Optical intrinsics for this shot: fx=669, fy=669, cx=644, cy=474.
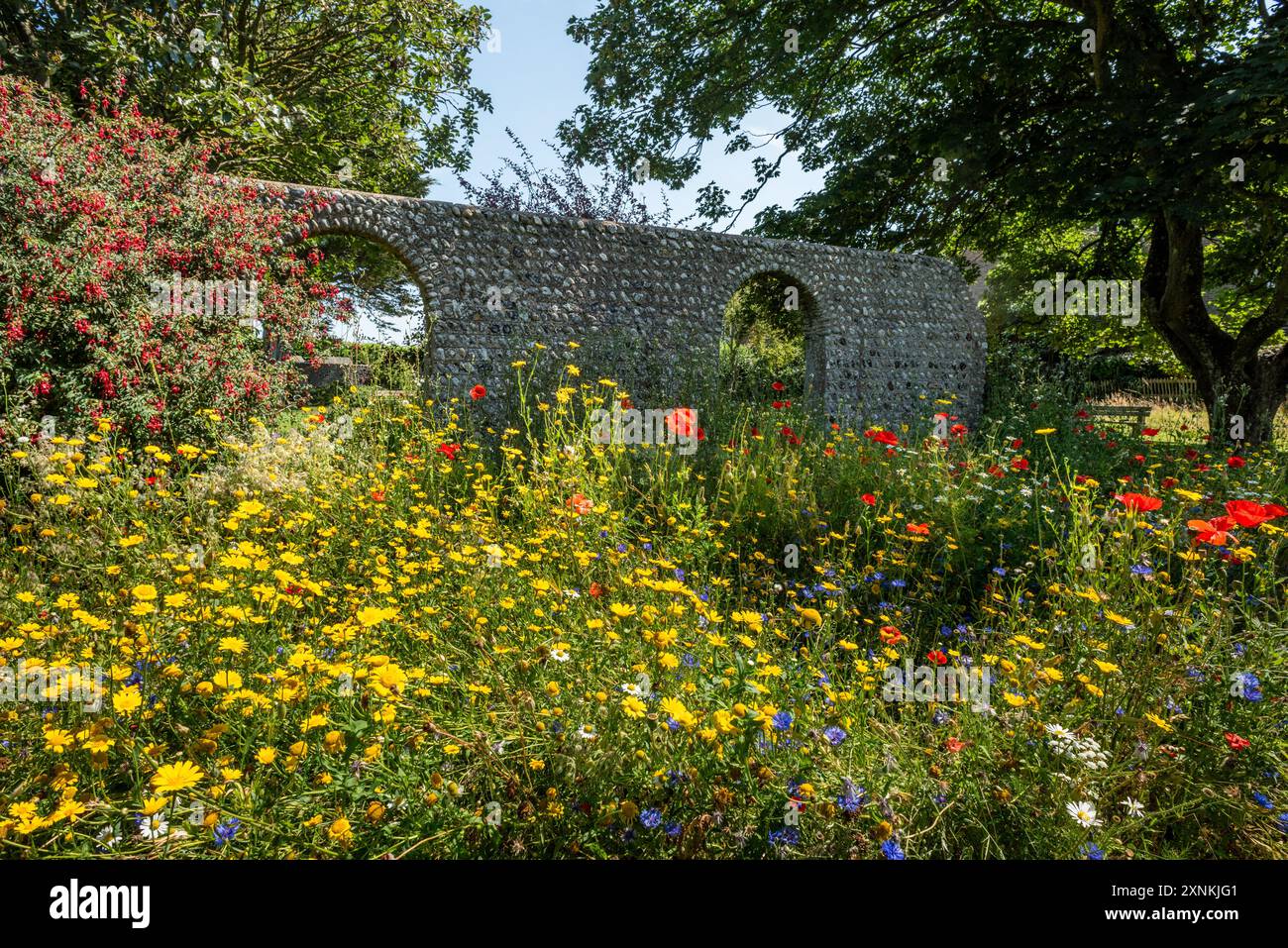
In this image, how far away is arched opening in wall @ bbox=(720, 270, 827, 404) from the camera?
893cm

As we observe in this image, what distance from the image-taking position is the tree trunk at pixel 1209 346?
→ 9.20 meters

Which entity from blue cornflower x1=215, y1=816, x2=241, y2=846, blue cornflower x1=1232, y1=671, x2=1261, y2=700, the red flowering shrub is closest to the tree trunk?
blue cornflower x1=1232, y1=671, x2=1261, y2=700

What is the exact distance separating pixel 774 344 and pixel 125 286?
15.5 meters

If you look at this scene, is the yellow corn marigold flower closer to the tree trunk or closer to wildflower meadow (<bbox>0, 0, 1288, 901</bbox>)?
wildflower meadow (<bbox>0, 0, 1288, 901</bbox>)

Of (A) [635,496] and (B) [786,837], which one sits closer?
(B) [786,837]

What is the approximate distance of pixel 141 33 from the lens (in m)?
7.45

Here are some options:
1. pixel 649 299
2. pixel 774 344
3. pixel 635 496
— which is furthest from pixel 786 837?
pixel 774 344

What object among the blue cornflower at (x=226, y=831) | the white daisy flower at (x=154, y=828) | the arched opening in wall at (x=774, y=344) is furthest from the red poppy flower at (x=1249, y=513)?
the arched opening in wall at (x=774, y=344)

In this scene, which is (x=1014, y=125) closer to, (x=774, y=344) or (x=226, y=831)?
(x=774, y=344)

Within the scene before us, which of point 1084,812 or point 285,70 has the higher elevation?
point 285,70

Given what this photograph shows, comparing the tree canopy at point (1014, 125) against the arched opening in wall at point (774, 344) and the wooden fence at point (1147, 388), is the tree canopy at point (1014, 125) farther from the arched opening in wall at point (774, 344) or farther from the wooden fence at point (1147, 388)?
the wooden fence at point (1147, 388)

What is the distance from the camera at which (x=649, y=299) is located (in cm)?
806
